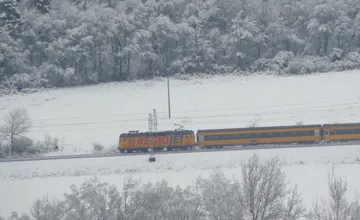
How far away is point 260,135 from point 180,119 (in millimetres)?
11073

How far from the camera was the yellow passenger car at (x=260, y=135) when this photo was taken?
1807 inches

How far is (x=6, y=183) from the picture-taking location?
38469 mm

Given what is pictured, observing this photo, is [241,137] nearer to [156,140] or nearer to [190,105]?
[156,140]

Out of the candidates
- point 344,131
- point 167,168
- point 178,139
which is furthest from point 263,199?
point 344,131

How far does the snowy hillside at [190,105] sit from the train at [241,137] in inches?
152

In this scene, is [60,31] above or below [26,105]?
above

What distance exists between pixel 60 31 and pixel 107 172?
114 feet

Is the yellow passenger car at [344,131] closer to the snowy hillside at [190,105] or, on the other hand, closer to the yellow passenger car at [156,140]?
the snowy hillside at [190,105]

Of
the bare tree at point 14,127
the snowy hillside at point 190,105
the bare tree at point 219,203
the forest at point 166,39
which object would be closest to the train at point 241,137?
the snowy hillside at point 190,105

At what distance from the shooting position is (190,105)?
5862 cm

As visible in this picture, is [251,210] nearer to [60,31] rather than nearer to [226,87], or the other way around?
[226,87]

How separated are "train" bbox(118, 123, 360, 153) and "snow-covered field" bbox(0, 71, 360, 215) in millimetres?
3100

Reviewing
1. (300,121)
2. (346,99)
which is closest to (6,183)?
(300,121)

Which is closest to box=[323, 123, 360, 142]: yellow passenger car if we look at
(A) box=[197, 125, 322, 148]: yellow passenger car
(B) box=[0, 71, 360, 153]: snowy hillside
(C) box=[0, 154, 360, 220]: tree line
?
(A) box=[197, 125, 322, 148]: yellow passenger car
